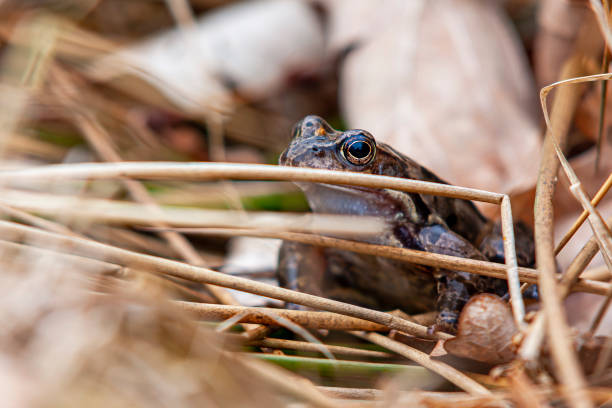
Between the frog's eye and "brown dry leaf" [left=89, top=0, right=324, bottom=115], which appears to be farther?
"brown dry leaf" [left=89, top=0, right=324, bottom=115]

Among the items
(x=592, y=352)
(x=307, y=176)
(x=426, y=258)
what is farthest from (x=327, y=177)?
(x=592, y=352)

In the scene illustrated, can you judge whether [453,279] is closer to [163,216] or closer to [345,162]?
[345,162]

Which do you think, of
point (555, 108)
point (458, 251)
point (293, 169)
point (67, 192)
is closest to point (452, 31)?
point (555, 108)

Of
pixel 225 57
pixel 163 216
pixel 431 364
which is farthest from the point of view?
pixel 225 57

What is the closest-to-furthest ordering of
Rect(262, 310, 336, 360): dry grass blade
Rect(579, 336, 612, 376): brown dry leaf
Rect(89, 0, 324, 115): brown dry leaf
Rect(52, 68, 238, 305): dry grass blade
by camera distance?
Rect(579, 336, 612, 376): brown dry leaf, Rect(262, 310, 336, 360): dry grass blade, Rect(52, 68, 238, 305): dry grass blade, Rect(89, 0, 324, 115): brown dry leaf

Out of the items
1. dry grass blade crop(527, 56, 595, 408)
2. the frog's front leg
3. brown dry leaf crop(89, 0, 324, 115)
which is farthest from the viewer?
brown dry leaf crop(89, 0, 324, 115)

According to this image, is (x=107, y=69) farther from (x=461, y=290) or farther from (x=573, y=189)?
(x=573, y=189)

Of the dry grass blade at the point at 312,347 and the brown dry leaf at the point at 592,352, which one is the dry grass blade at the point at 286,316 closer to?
the dry grass blade at the point at 312,347

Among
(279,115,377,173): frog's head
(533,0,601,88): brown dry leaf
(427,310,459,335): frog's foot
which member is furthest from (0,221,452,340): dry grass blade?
(533,0,601,88): brown dry leaf

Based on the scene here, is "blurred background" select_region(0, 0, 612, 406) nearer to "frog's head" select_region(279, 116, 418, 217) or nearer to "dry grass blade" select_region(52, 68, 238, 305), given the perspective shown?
"dry grass blade" select_region(52, 68, 238, 305)
